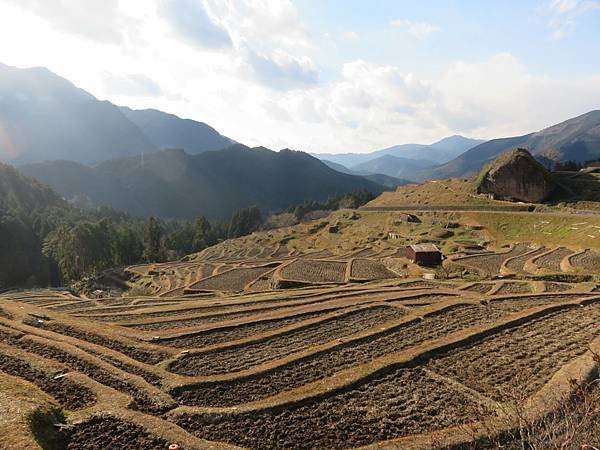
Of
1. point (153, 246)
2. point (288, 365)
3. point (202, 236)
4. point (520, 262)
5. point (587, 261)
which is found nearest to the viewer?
point (288, 365)

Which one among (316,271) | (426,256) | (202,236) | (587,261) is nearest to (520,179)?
(587,261)

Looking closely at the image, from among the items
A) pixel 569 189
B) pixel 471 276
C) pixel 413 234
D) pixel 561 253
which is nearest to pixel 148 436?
pixel 471 276

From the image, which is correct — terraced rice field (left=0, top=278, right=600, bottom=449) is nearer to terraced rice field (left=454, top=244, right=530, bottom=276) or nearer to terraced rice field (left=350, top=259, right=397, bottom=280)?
terraced rice field (left=454, top=244, right=530, bottom=276)

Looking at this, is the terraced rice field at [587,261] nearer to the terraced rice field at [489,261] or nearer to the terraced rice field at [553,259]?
the terraced rice field at [553,259]

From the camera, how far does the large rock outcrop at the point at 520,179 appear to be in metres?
103

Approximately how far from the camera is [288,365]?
2070 cm

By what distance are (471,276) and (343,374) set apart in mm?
38079

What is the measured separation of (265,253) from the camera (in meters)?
113

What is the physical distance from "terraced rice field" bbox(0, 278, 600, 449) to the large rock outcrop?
8310 cm

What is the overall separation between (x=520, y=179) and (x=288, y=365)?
109159mm

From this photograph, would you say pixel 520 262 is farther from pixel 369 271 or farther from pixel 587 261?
pixel 369 271

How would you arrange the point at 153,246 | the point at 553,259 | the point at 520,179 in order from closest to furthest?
the point at 553,259 < the point at 520,179 < the point at 153,246

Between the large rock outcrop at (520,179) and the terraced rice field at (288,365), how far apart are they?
83.1 metres

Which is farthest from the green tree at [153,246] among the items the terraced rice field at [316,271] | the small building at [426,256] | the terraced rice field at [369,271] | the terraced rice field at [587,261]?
the terraced rice field at [587,261]
